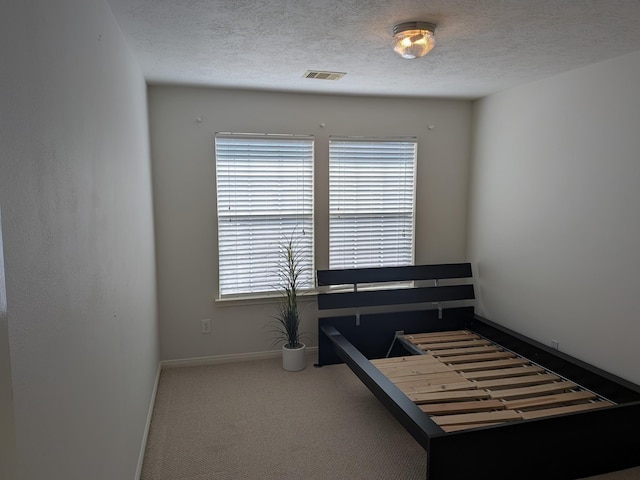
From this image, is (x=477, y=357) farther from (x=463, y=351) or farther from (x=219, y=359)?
(x=219, y=359)

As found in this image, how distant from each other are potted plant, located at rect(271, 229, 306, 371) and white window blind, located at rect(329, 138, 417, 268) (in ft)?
1.22

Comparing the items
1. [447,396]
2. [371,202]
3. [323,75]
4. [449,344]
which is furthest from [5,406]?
[371,202]

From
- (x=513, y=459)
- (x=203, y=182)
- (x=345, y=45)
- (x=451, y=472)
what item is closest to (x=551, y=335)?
(x=513, y=459)

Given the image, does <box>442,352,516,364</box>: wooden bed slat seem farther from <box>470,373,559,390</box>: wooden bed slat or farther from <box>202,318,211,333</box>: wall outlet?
<box>202,318,211,333</box>: wall outlet

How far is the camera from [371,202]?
4422 millimetres

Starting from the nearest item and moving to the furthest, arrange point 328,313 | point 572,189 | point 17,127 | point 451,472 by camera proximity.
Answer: point 17,127
point 451,472
point 572,189
point 328,313

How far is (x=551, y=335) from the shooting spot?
11.6ft

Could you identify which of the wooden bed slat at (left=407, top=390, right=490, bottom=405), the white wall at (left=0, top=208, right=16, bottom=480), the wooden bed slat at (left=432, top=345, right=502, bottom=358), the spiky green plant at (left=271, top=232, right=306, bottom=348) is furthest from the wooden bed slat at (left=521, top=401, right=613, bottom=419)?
the white wall at (left=0, top=208, right=16, bottom=480)

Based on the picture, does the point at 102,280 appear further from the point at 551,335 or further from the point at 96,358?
the point at 551,335

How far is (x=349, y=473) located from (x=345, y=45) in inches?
100.0

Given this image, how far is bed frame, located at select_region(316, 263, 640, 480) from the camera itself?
7.28 feet

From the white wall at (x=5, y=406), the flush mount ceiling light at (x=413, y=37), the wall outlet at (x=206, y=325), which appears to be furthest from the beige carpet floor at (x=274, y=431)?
the flush mount ceiling light at (x=413, y=37)

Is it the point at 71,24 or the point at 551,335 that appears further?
the point at 551,335

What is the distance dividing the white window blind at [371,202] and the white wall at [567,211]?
74 cm
